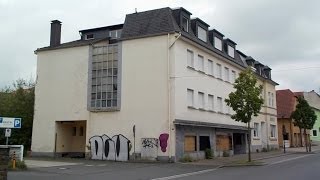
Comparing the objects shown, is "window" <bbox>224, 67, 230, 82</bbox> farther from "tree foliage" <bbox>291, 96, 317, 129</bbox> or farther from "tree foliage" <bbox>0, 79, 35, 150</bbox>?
"tree foliage" <bbox>0, 79, 35, 150</bbox>

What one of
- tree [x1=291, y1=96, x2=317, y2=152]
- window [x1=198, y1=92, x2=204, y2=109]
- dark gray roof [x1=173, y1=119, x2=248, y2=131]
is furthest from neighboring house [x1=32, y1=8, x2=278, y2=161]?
tree [x1=291, y1=96, x2=317, y2=152]

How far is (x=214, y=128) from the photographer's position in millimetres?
36688

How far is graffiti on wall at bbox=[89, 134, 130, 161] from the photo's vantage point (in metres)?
32.0

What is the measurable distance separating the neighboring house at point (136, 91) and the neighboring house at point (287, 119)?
25.3 meters

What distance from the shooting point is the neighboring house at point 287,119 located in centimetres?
6275

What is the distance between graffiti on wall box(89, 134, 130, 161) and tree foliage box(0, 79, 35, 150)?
9.08 meters

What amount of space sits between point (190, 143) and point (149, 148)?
3.49 metres

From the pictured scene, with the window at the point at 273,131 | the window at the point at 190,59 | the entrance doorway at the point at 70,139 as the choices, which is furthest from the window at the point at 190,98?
the window at the point at 273,131

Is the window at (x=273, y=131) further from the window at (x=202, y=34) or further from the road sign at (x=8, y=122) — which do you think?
the road sign at (x=8, y=122)

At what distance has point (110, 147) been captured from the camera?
32594 millimetres

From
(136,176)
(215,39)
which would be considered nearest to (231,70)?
(215,39)

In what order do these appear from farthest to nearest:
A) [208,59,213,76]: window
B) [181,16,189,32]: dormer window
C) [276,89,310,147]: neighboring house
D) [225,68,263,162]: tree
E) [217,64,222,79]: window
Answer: [276,89,310,147]: neighboring house → [217,64,222,79]: window → [208,59,213,76]: window → [181,16,189,32]: dormer window → [225,68,263,162]: tree

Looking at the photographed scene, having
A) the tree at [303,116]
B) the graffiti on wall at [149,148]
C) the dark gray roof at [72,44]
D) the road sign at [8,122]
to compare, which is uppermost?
the dark gray roof at [72,44]

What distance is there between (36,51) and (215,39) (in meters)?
15.8
